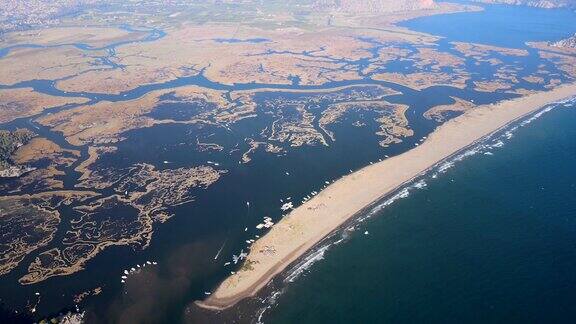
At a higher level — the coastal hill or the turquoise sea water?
the coastal hill

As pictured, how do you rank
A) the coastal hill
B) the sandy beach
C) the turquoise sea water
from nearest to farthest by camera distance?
1. the turquoise sea water
2. the sandy beach
3. the coastal hill

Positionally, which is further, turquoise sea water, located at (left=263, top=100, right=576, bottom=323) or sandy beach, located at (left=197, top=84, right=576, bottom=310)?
sandy beach, located at (left=197, top=84, right=576, bottom=310)

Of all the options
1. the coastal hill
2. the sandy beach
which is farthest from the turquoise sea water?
the coastal hill

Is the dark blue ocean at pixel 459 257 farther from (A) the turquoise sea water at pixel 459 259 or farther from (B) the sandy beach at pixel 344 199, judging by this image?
(B) the sandy beach at pixel 344 199

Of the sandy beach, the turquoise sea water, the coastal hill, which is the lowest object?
the turquoise sea water

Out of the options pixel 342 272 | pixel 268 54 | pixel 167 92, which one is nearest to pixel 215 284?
pixel 342 272

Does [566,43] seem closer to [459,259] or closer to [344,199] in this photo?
[344,199]

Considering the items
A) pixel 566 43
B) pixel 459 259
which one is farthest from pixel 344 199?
pixel 566 43

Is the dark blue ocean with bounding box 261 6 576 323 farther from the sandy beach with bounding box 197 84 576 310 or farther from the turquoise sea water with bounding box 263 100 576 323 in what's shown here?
the sandy beach with bounding box 197 84 576 310
